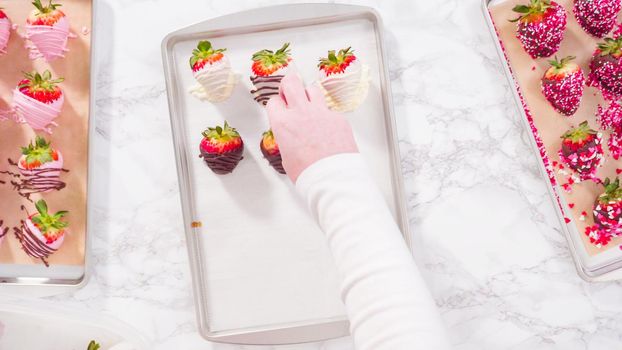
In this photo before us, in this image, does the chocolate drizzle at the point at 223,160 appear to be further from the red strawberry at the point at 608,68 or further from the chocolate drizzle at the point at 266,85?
the red strawberry at the point at 608,68

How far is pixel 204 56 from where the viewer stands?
100cm

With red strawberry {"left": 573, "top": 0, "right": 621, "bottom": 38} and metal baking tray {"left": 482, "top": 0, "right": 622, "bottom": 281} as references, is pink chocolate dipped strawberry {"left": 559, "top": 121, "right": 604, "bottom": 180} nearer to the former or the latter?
metal baking tray {"left": 482, "top": 0, "right": 622, "bottom": 281}

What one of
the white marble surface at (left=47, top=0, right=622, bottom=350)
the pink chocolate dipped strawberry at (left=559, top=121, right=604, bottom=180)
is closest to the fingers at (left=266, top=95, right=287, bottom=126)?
the white marble surface at (left=47, top=0, right=622, bottom=350)

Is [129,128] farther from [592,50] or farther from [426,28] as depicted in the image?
[592,50]

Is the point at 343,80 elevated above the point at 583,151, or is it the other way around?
the point at 343,80

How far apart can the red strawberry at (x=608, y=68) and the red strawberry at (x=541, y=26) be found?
0.07 metres

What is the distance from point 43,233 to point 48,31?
377 mm

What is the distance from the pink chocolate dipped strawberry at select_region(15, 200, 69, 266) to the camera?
1.01 meters

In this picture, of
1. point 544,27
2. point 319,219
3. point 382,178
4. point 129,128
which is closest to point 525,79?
point 544,27

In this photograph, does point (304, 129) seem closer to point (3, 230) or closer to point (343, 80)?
point (343, 80)

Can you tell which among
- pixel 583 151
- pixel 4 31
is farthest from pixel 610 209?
pixel 4 31

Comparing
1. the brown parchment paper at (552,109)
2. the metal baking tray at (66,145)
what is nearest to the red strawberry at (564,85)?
the brown parchment paper at (552,109)

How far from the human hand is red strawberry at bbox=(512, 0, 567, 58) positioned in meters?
0.45

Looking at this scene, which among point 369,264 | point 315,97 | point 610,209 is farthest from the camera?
point 610,209
